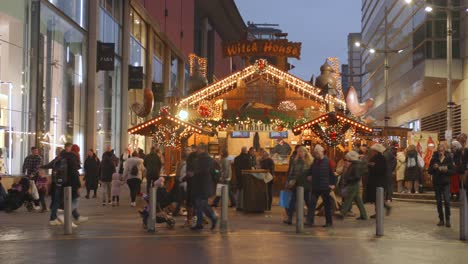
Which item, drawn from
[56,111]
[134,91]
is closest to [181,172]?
[56,111]

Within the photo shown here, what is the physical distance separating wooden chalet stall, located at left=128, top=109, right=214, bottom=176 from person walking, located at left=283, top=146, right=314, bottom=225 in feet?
38.1

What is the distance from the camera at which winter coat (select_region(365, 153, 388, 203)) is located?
17.8 metres

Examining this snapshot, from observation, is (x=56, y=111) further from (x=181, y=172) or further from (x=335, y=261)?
(x=335, y=261)

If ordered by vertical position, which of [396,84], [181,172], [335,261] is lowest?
[335,261]

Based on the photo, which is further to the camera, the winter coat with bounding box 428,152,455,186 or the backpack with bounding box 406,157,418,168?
the backpack with bounding box 406,157,418,168

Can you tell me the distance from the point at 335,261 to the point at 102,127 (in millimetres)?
27853

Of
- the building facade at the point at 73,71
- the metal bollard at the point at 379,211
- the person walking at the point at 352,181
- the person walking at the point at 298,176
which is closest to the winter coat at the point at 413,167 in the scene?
the person walking at the point at 352,181

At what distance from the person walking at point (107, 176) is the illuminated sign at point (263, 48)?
1904 cm

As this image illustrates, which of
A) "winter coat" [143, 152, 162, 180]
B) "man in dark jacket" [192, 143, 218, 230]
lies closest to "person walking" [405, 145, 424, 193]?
"winter coat" [143, 152, 162, 180]

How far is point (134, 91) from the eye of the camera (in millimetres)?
44938

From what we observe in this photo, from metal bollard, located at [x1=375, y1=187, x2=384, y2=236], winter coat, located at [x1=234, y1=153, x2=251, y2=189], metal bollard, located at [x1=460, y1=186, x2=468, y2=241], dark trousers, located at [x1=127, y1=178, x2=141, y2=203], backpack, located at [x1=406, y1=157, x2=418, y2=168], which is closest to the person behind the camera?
metal bollard, located at [x1=460, y1=186, x2=468, y2=241]

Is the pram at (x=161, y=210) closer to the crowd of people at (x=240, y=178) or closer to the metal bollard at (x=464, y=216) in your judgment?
the crowd of people at (x=240, y=178)

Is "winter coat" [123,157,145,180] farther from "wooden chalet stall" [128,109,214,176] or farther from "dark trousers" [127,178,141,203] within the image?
"wooden chalet stall" [128,109,214,176]

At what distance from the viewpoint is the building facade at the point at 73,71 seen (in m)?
25.3
